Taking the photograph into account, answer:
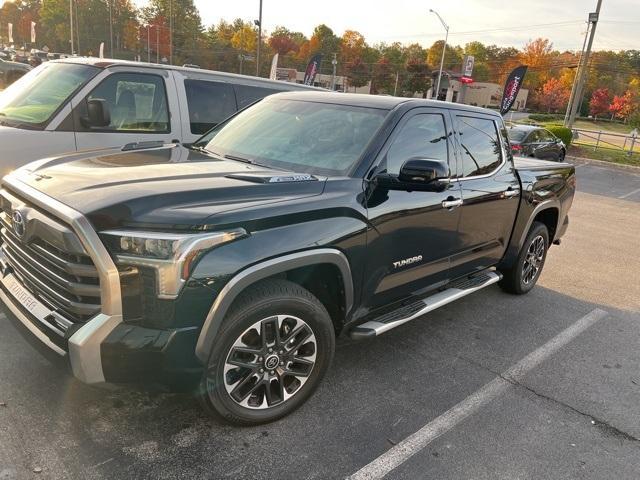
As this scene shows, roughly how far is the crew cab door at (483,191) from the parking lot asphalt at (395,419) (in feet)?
2.30

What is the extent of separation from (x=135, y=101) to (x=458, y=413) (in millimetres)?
4531

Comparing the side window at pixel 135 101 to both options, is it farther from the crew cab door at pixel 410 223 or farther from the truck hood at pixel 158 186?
the crew cab door at pixel 410 223

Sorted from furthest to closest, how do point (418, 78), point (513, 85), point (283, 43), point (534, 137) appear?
point (283, 43), point (418, 78), point (513, 85), point (534, 137)

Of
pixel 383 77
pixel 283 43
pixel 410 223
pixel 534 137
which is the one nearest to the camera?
pixel 410 223

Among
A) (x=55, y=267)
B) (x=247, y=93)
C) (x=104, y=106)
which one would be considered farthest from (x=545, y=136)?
(x=55, y=267)

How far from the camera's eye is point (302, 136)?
3.63 m

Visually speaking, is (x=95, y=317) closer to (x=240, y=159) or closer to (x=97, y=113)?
(x=240, y=159)

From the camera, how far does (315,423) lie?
3.02 meters

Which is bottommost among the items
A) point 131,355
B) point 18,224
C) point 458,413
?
point 458,413

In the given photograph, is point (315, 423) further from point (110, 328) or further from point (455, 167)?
point (455, 167)

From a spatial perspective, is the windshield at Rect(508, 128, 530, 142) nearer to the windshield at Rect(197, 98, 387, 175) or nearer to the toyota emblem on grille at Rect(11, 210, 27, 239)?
the windshield at Rect(197, 98, 387, 175)

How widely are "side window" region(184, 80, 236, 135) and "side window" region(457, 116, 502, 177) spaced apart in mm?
3044

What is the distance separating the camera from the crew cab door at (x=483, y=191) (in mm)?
4117

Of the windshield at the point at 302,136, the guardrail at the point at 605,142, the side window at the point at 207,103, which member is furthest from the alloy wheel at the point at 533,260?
the guardrail at the point at 605,142
